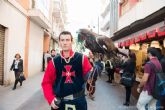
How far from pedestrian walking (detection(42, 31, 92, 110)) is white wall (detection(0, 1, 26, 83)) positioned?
1034cm

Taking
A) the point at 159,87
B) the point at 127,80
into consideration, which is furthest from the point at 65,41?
the point at 127,80

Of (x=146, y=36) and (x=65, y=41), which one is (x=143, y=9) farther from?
(x=65, y=41)

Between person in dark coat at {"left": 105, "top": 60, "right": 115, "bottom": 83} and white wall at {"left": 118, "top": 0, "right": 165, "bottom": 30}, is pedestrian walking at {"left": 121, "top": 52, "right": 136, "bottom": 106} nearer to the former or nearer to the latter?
white wall at {"left": 118, "top": 0, "right": 165, "bottom": 30}

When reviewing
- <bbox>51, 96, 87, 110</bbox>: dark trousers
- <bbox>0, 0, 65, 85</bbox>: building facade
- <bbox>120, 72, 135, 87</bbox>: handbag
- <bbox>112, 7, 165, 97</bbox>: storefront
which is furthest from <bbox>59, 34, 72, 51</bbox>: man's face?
<bbox>0, 0, 65, 85</bbox>: building facade

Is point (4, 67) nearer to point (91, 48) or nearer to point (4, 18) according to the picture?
point (4, 18)

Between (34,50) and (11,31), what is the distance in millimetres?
6683

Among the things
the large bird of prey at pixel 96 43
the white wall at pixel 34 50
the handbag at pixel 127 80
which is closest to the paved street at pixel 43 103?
the handbag at pixel 127 80

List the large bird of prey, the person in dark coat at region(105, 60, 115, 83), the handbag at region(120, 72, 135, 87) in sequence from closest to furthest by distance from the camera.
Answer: the handbag at region(120, 72, 135, 87) → the large bird of prey → the person in dark coat at region(105, 60, 115, 83)

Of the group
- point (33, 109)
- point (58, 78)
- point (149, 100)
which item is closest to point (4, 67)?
point (33, 109)

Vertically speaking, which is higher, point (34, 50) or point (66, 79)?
point (34, 50)

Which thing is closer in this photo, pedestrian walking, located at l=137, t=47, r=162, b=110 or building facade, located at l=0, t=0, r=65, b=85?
pedestrian walking, located at l=137, t=47, r=162, b=110

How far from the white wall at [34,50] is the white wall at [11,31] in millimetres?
2767

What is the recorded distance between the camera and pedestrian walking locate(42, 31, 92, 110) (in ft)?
13.0

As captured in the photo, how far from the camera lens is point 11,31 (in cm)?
1584
